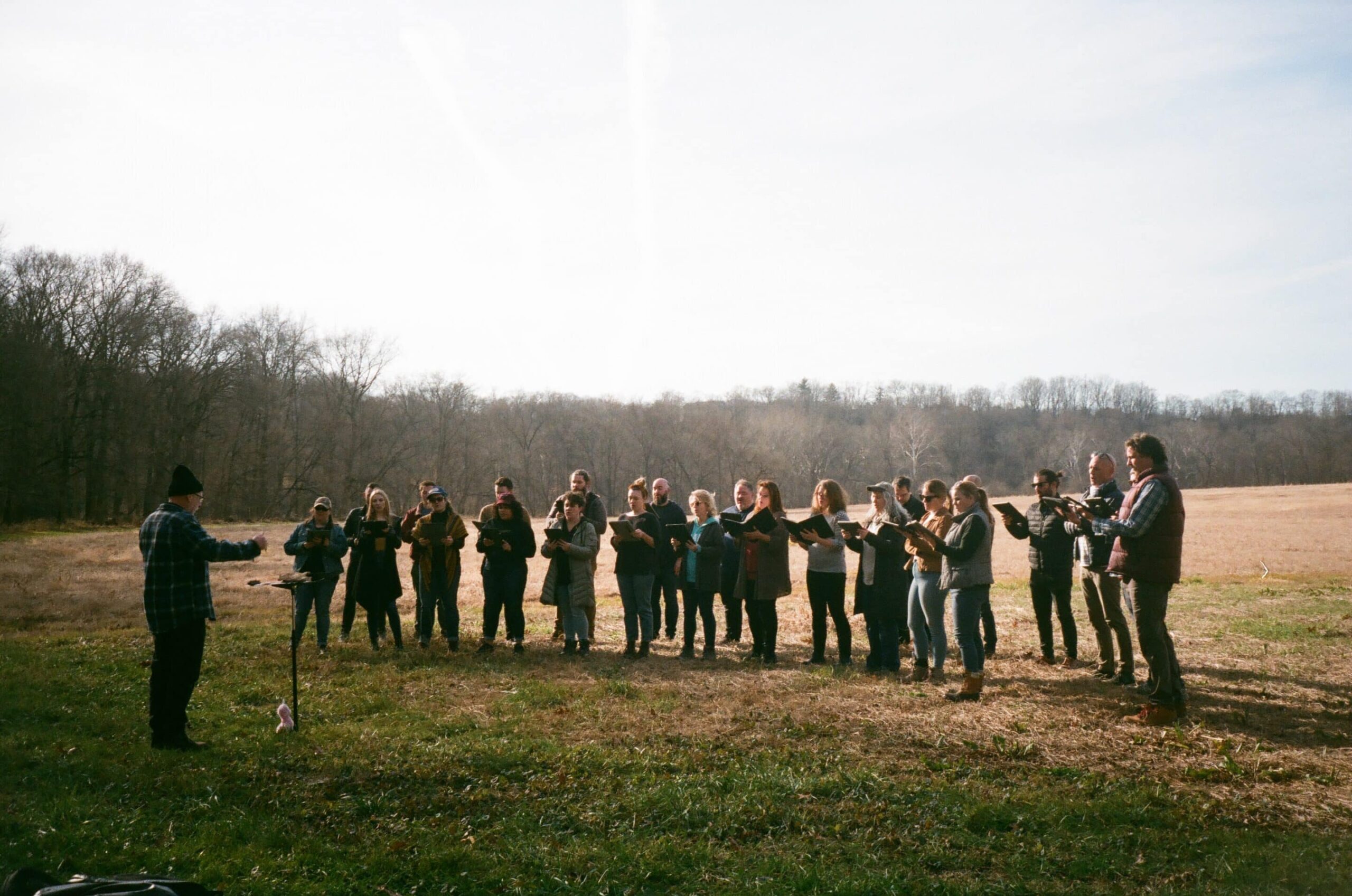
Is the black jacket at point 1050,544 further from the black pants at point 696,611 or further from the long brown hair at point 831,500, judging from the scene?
the black pants at point 696,611

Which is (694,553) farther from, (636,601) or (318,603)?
(318,603)

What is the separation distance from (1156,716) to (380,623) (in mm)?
9113

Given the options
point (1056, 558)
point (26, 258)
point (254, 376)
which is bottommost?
point (1056, 558)

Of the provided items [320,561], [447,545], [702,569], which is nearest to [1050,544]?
[702,569]

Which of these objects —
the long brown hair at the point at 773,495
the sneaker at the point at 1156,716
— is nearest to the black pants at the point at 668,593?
the long brown hair at the point at 773,495

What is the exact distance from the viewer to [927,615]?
8.38 meters

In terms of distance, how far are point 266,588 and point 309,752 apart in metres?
16.7

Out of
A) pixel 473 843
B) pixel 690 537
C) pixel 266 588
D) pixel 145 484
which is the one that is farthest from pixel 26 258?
pixel 473 843

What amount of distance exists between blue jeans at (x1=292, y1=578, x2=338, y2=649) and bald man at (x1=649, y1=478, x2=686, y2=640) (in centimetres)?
425

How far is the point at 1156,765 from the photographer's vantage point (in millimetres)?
5758

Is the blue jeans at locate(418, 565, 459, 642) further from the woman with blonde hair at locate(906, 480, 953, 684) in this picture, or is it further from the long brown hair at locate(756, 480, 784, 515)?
the woman with blonde hair at locate(906, 480, 953, 684)

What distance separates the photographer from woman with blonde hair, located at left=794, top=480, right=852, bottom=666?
904cm

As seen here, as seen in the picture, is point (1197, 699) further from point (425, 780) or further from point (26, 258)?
point (26, 258)

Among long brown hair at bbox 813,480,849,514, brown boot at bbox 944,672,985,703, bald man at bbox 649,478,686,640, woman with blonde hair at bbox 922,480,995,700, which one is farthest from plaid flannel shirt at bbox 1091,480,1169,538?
bald man at bbox 649,478,686,640
